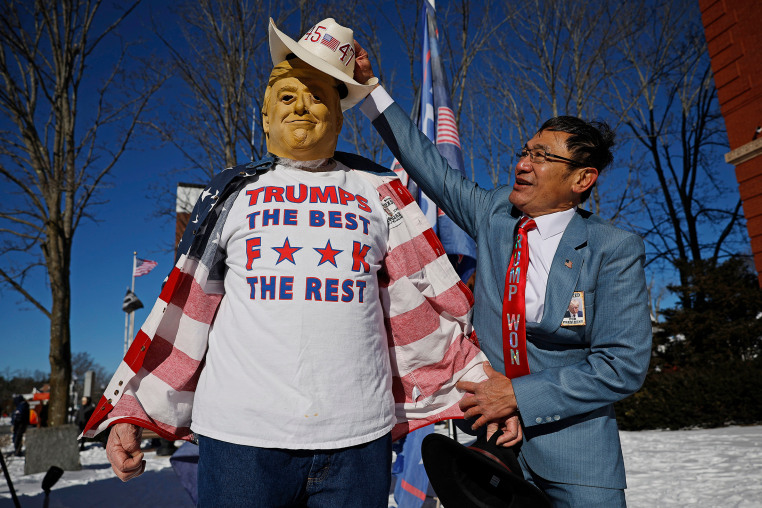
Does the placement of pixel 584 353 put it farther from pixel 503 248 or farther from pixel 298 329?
pixel 298 329

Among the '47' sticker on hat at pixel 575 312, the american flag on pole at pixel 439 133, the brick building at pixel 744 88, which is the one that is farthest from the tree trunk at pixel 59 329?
the brick building at pixel 744 88

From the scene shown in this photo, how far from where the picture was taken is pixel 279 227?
1.76 meters

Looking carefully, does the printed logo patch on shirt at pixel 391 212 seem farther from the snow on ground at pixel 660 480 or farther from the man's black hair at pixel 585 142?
the snow on ground at pixel 660 480

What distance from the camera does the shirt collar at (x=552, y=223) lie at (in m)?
1.89

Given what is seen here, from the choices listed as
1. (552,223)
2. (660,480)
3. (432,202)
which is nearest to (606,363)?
(552,223)

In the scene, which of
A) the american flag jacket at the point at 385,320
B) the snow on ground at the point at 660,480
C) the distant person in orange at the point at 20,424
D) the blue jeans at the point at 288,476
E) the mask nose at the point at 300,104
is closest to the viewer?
the blue jeans at the point at 288,476

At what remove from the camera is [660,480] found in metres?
5.89

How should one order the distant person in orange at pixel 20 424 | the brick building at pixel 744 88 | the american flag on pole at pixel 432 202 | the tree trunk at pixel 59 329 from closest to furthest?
the american flag on pole at pixel 432 202 < the brick building at pixel 744 88 < the tree trunk at pixel 59 329 < the distant person in orange at pixel 20 424

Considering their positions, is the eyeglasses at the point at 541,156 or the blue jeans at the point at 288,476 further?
the eyeglasses at the point at 541,156

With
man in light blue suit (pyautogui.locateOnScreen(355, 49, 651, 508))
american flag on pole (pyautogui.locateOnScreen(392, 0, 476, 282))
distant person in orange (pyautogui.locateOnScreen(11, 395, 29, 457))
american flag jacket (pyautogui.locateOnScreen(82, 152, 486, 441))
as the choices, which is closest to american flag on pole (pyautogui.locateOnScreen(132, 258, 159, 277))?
distant person in orange (pyautogui.locateOnScreen(11, 395, 29, 457))

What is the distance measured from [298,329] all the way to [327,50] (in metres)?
1.06

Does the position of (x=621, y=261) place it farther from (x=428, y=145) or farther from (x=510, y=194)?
(x=428, y=145)

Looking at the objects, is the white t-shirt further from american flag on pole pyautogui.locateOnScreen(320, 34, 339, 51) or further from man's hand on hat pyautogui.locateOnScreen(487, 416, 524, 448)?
american flag on pole pyautogui.locateOnScreen(320, 34, 339, 51)

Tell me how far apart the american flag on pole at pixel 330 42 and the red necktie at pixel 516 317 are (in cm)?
102
